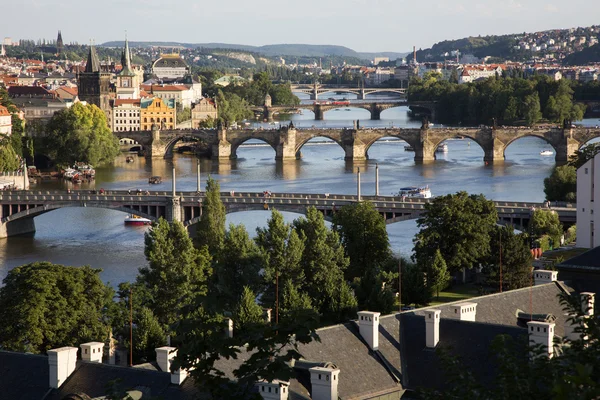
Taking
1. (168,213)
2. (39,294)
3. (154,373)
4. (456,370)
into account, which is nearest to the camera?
(456,370)

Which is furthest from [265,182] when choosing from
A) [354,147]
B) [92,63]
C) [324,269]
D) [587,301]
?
[587,301]

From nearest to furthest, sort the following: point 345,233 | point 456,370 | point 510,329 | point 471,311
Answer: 1. point 456,370
2. point 510,329
3. point 471,311
4. point 345,233

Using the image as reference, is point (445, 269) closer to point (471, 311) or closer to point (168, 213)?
point (471, 311)

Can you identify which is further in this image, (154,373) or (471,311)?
(471,311)

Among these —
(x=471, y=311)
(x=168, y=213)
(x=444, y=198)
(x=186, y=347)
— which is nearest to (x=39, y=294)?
(x=471, y=311)

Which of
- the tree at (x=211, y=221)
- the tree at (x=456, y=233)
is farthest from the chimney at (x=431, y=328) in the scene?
the tree at (x=211, y=221)

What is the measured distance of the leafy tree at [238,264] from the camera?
1024 inches

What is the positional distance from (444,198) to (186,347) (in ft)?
76.1

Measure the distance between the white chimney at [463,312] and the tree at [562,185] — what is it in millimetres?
26563

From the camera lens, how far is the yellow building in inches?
3383

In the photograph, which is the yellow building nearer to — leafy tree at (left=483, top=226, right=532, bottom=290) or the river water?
the river water

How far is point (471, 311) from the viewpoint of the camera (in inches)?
651

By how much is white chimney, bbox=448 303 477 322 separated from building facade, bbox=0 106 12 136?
50.5 metres

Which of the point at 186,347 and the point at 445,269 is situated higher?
Answer: the point at 186,347
